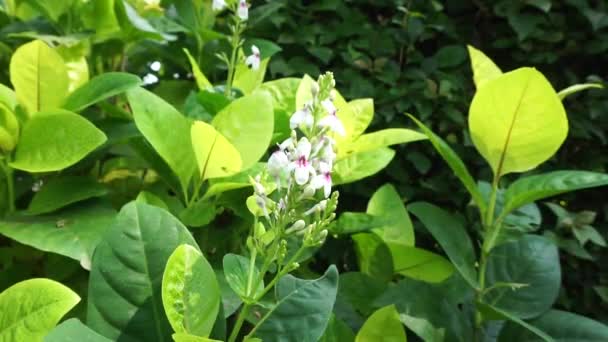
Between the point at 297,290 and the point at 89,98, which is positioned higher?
the point at 89,98

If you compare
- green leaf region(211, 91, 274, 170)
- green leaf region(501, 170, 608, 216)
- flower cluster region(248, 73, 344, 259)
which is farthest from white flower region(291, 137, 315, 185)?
green leaf region(501, 170, 608, 216)

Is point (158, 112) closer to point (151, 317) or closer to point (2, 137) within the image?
point (2, 137)

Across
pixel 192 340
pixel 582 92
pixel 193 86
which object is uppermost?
pixel 192 340

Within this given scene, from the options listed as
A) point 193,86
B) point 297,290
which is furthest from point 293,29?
point 297,290

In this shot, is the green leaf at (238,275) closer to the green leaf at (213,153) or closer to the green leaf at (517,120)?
the green leaf at (213,153)

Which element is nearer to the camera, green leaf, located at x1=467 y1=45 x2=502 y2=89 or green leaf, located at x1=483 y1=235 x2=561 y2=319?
green leaf, located at x1=483 y1=235 x2=561 y2=319

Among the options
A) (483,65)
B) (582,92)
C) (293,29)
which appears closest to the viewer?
(483,65)

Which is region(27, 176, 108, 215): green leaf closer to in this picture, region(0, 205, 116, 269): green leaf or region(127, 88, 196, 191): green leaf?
region(0, 205, 116, 269): green leaf
